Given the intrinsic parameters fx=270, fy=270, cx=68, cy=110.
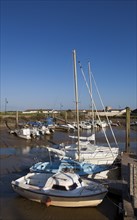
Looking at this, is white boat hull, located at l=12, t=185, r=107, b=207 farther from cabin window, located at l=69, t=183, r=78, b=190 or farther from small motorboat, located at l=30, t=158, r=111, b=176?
small motorboat, located at l=30, t=158, r=111, b=176

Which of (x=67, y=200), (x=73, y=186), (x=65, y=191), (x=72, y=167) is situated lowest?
(x=67, y=200)

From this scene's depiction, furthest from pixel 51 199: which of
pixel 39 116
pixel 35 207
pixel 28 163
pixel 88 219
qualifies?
pixel 39 116

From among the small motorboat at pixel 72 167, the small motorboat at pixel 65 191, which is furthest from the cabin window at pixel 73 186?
the small motorboat at pixel 72 167

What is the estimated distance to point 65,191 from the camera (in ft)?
48.2

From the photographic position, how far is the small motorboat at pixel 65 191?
566 inches

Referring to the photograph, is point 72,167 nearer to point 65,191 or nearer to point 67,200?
point 65,191

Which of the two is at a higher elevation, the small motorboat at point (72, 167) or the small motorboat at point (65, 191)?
the small motorboat at point (72, 167)

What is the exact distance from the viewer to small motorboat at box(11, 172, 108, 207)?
14383 mm

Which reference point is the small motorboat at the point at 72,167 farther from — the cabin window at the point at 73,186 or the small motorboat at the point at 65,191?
the cabin window at the point at 73,186

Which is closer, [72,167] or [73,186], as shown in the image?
[73,186]

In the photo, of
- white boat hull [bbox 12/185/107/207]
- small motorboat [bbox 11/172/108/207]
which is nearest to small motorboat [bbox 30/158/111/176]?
small motorboat [bbox 11/172/108/207]

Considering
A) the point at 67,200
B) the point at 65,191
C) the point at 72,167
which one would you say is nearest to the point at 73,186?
the point at 65,191

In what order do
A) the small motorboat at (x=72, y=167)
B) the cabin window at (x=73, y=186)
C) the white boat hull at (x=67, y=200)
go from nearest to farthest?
the white boat hull at (x=67, y=200), the cabin window at (x=73, y=186), the small motorboat at (x=72, y=167)

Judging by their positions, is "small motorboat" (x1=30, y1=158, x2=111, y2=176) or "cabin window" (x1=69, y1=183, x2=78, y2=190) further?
"small motorboat" (x1=30, y1=158, x2=111, y2=176)
